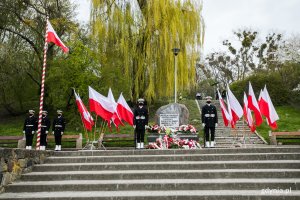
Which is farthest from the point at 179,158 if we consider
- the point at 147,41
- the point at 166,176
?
the point at 147,41

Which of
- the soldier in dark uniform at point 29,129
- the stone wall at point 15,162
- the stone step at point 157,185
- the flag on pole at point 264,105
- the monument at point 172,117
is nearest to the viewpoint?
the stone step at point 157,185

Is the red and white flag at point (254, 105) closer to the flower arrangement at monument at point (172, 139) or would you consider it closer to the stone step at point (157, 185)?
the flower arrangement at monument at point (172, 139)

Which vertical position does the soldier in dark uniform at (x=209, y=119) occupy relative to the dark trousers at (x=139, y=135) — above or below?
above

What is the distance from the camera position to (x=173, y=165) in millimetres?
8016

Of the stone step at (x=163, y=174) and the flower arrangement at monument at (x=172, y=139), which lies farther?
the flower arrangement at monument at (x=172, y=139)

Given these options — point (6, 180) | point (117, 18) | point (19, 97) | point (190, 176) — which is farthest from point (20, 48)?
point (190, 176)

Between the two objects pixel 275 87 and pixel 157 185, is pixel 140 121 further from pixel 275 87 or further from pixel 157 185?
pixel 275 87

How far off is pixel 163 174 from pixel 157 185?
610 mm

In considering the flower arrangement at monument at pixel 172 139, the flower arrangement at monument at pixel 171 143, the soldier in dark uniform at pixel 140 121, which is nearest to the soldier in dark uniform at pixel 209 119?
the flower arrangement at monument at pixel 172 139

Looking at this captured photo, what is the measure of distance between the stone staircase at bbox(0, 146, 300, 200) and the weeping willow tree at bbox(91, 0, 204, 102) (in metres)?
9.65

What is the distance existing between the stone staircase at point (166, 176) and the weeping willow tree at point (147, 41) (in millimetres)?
9646

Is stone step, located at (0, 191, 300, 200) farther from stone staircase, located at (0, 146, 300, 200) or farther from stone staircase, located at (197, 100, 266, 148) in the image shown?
stone staircase, located at (197, 100, 266, 148)

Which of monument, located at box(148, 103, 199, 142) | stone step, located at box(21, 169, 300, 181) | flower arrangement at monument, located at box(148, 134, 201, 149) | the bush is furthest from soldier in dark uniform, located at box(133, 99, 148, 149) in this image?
the bush

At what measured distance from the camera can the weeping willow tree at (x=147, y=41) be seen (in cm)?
1819
